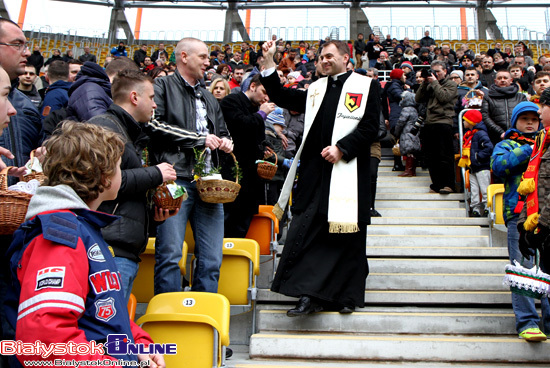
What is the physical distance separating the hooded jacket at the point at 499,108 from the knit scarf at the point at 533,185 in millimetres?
3448

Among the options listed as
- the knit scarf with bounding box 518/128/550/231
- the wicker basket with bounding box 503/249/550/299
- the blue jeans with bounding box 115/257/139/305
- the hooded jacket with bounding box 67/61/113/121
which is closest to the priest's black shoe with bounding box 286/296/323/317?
the wicker basket with bounding box 503/249/550/299

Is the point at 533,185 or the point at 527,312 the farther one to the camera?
the point at 527,312

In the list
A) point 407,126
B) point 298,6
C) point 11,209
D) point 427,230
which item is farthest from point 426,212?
point 298,6

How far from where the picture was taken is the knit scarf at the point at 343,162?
3.91 m

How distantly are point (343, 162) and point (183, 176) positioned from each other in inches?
45.6

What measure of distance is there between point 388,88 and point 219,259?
625cm

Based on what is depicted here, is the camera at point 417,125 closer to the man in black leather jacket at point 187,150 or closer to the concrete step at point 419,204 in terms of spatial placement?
the concrete step at point 419,204

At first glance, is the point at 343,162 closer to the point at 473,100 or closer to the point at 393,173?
the point at 473,100

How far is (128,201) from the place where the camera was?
2.79 meters

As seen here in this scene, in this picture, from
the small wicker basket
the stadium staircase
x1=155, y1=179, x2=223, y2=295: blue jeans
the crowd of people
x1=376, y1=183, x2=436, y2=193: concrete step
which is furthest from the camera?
x1=376, y1=183, x2=436, y2=193: concrete step

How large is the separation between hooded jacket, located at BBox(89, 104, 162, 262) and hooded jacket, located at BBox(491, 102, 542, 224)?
2.55 metres

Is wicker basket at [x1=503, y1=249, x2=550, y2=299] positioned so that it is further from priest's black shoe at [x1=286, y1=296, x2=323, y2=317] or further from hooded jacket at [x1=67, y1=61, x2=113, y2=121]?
hooded jacket at [x1=67, y1=61, x2=113, y2=121]

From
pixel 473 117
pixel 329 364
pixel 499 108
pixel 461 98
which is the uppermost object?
pixel 461 98

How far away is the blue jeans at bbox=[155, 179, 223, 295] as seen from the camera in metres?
3.49
